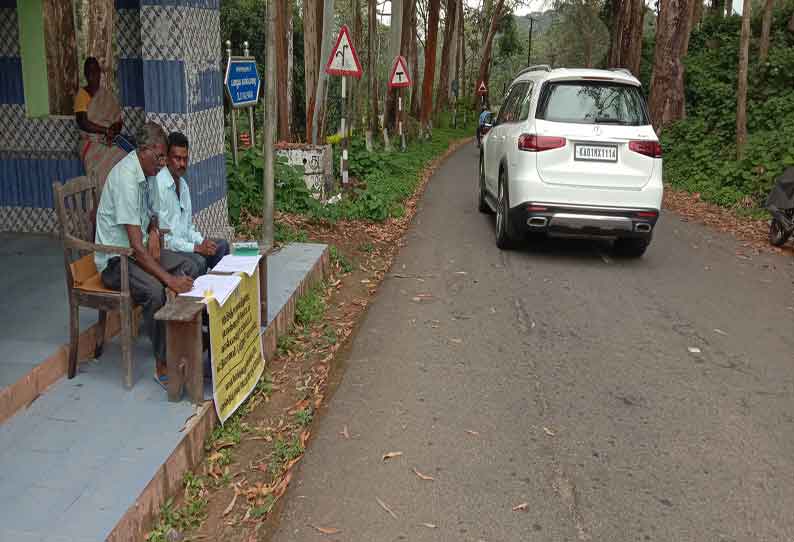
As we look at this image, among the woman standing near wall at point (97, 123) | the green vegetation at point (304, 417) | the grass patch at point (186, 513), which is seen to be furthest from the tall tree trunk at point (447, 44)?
the grass patch at point (186, 513)

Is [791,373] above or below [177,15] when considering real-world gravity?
below

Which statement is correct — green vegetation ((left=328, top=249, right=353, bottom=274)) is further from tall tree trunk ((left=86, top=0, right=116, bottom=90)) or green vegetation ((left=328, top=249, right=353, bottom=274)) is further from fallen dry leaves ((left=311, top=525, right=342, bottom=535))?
fallen dry leaves ((left=311, top=525, right=342, bottom=535))

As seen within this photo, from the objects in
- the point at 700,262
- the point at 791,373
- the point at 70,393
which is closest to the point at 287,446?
the point at 70,393

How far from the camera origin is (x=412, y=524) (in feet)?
13.3

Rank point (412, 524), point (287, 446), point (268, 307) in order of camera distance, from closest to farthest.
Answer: point (412, 524)
point (287, 446)
point (268, 307)

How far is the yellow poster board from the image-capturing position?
15.8ft

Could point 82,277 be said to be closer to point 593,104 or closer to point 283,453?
point 283,453

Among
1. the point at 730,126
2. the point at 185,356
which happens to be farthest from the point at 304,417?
the point at 730,126

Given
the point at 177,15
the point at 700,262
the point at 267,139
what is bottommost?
the point at 700,262

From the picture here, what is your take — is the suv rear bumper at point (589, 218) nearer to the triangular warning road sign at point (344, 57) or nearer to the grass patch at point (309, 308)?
the grass patch at point (309, 308)

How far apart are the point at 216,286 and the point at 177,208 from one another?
88 centimetres

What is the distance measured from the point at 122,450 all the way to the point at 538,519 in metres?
2.14

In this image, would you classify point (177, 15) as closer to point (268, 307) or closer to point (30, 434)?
point (268, 307)

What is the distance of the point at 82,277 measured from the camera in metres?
5.20
